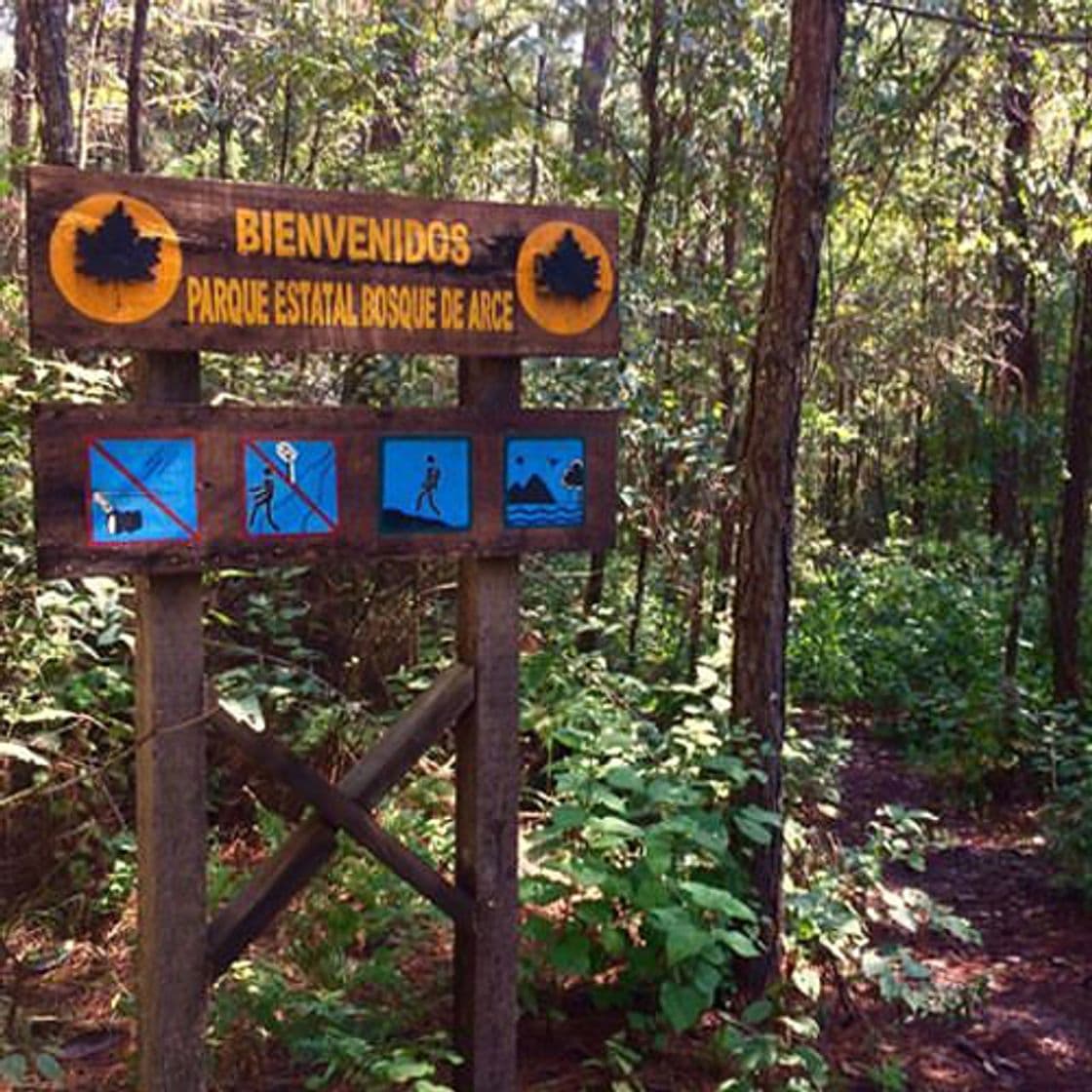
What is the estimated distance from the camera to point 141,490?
2.92 metres

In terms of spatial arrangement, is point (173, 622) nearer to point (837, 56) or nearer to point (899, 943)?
point (837, 56)

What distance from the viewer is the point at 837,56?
449 cm

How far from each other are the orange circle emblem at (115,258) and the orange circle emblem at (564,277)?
0.99 meters

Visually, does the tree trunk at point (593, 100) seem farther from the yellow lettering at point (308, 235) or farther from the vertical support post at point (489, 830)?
the yellow lettering at point (308, 235)

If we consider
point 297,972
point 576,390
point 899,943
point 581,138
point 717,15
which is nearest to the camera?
point 297,972

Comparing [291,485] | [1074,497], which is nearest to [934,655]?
[1074,497]

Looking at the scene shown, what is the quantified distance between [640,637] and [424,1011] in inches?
181

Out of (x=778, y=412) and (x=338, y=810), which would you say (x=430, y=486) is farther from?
(x=778, y=412)

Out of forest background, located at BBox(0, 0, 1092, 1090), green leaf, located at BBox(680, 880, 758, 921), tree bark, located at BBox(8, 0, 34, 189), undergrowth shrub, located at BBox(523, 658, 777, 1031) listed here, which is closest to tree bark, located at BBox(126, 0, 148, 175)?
forest background, located at BBox(0, 0, 1092, 1090)

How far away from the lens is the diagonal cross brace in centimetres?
318

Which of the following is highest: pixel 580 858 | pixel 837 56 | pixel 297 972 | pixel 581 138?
pixel 581 138

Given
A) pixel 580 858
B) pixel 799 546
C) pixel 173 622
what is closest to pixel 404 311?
pixel 173 622

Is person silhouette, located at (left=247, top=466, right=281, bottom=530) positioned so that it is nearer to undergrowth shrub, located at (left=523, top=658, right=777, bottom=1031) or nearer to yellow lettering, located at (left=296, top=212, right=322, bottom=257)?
yellow lettering, located at (left=296, top=212, right=322, bottom=257)

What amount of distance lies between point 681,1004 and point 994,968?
9.54ft
